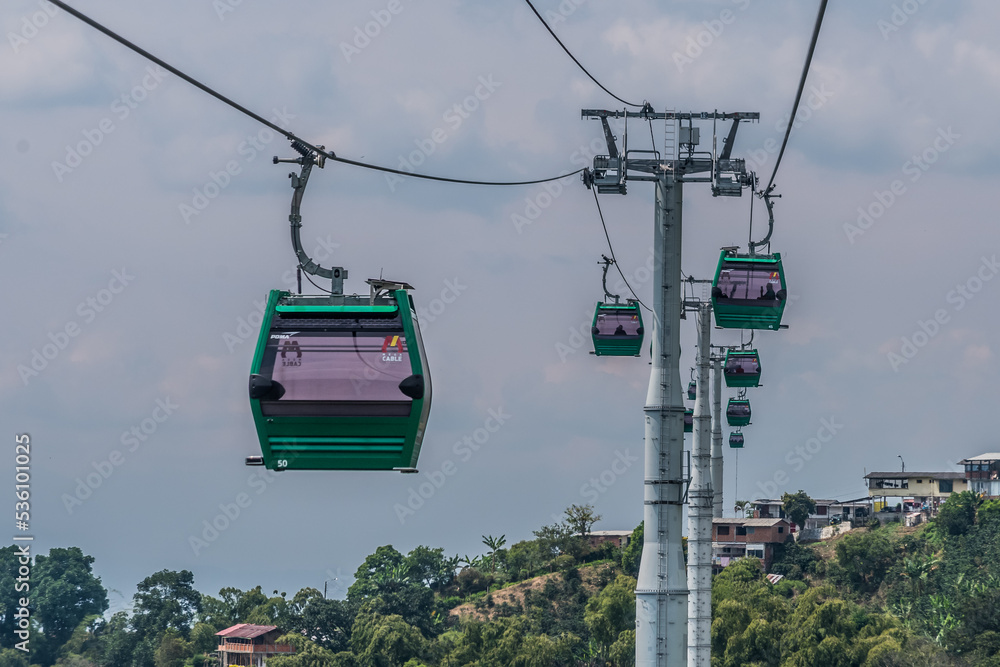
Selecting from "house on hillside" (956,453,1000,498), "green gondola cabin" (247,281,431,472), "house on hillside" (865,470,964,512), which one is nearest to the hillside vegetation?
"house on hillside" (956,453,1000,498)

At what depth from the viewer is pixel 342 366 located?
19766mm

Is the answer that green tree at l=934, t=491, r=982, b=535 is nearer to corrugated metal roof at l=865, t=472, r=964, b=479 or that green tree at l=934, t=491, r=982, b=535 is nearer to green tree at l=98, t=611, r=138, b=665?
corrugated metal roof at l=865, t=472, r=964, b=479

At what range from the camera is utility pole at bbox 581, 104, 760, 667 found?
2981 cm

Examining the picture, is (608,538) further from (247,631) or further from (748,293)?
(748,293)

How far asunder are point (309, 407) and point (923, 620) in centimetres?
7949

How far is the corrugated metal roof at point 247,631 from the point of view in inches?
5285

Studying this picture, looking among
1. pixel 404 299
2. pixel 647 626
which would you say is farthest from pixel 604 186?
pixel 404 299

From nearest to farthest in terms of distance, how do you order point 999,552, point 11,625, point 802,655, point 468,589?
point 802,655 → point 999,552 → point 468,589 → point 11,625

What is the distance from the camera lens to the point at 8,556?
193000 mm

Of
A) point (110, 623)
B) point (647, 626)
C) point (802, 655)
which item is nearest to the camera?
point (647, 626)

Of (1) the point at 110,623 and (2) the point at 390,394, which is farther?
(1) the point at 110,623

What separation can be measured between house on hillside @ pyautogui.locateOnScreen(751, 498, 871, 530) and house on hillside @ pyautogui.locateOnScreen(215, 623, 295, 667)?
1757 inches

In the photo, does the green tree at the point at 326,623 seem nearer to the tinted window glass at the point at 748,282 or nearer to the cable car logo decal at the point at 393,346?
the tinted window glass at the point at 748,282

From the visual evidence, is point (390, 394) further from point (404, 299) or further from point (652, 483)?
point (652, 483)
